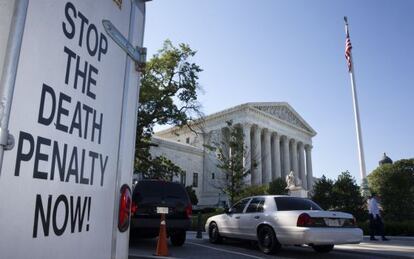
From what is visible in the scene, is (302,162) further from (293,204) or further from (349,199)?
(293,204)

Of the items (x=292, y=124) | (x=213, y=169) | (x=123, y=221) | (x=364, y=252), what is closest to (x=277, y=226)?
(x=364, y=252)

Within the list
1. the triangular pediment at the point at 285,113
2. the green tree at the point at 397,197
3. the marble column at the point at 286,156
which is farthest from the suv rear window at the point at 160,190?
the marble column at the point at 286,156

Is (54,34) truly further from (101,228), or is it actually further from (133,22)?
(101,228)

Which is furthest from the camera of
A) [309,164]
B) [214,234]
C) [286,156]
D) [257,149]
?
[309,164]

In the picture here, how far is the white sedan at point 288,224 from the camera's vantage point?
8.84 meters

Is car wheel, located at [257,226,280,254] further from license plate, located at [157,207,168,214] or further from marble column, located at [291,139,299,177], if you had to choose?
marble column, located at [291,139,299,177]

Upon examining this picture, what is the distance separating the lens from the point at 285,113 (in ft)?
245

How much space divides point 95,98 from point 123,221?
0.91 m

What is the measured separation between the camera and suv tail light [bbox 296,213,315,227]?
888 cm

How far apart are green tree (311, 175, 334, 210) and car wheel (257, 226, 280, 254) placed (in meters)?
13.0

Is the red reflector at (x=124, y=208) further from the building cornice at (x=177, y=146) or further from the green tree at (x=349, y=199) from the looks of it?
the building cornice at (x=177, y=146)

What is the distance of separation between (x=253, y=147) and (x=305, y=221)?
55710mm

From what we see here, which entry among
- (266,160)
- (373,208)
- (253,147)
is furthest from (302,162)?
(373,208)

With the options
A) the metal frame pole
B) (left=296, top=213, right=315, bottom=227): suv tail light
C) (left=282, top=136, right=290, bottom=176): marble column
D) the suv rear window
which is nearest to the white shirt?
(left=296, top=213, right=315, bottom=227): suv tail light
